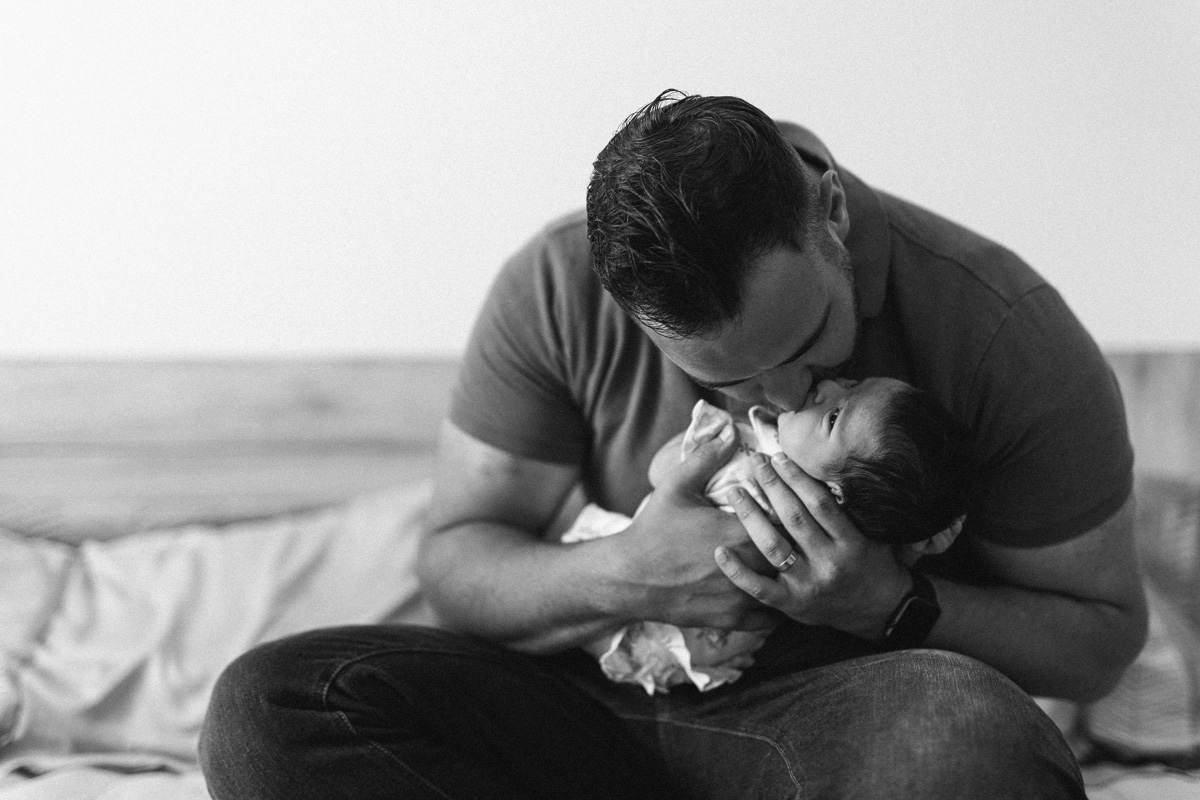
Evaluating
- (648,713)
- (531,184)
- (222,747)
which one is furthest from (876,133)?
(222,747)

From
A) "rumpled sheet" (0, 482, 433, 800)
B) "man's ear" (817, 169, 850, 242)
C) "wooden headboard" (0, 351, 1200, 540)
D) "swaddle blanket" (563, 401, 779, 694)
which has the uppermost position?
"man's ear" (817, 169, 850, 242)

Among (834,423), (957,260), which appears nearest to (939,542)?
(834,423)

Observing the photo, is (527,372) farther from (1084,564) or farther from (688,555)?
(1084,564)

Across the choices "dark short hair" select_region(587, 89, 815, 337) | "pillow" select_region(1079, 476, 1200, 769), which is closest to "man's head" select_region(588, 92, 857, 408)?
"dark short hair" select_region(587, 89, 815, 337)

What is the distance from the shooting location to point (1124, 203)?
189cm

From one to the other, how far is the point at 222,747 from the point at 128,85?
4.11ft

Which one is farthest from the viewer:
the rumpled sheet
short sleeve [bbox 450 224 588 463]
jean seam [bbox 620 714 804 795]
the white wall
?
the white wall

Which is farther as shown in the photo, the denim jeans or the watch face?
the watch face

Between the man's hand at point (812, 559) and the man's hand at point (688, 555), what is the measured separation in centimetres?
3

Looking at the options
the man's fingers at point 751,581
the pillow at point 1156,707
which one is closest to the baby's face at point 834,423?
the man's fingers at point 751,581

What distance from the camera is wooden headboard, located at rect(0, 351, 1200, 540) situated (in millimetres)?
1945

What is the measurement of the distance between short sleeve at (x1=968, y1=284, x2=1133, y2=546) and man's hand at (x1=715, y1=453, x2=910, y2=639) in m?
0.16

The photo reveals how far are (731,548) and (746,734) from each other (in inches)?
7.4

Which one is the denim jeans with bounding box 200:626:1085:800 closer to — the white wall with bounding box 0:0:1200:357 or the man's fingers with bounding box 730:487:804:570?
the man's fingers with bounding box 730:487:804:570
